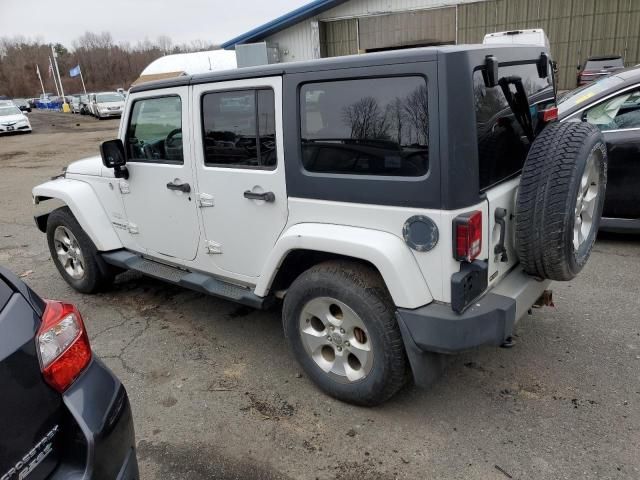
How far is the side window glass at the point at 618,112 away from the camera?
16.3ft


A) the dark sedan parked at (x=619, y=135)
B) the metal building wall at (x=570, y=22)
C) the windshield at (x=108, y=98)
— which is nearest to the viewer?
the dark sedan parked at (x=619, y=135)

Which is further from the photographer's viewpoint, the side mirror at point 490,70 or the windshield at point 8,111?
the windshield at point 8,111

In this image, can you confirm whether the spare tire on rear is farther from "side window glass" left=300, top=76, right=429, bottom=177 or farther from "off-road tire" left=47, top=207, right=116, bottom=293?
"off-road tire" left=47, top=207, right=116, bottom=293

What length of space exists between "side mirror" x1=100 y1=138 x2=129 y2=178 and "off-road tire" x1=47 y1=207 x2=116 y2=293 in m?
0.87

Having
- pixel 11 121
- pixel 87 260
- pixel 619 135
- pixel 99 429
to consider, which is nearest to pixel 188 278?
pixel 87 260

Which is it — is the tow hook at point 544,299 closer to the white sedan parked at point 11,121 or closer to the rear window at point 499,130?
the rear window at point 499,130

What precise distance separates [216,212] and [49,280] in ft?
9.60

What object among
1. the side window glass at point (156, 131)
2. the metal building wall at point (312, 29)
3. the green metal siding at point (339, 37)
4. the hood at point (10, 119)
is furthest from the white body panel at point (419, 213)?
the hood at point (10, 119)

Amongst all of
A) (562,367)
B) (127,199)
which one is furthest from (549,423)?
(127,199)

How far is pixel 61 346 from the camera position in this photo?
6.04 ft

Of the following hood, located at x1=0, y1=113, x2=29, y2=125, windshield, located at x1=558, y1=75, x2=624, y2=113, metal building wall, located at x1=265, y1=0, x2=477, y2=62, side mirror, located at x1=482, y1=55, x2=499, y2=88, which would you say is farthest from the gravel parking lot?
hood, located at x1=0, y1=113, x2=29, y2=125

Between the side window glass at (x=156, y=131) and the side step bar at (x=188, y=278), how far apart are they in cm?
84

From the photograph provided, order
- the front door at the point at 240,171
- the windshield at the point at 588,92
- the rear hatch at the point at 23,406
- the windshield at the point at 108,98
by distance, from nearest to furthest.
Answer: the rear hatch at the point at 23,406 → the front door at the point at 240,171 → the windshield at the point at 588,92 → the windshield at the point at 108,98

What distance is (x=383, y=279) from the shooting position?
259 cm
